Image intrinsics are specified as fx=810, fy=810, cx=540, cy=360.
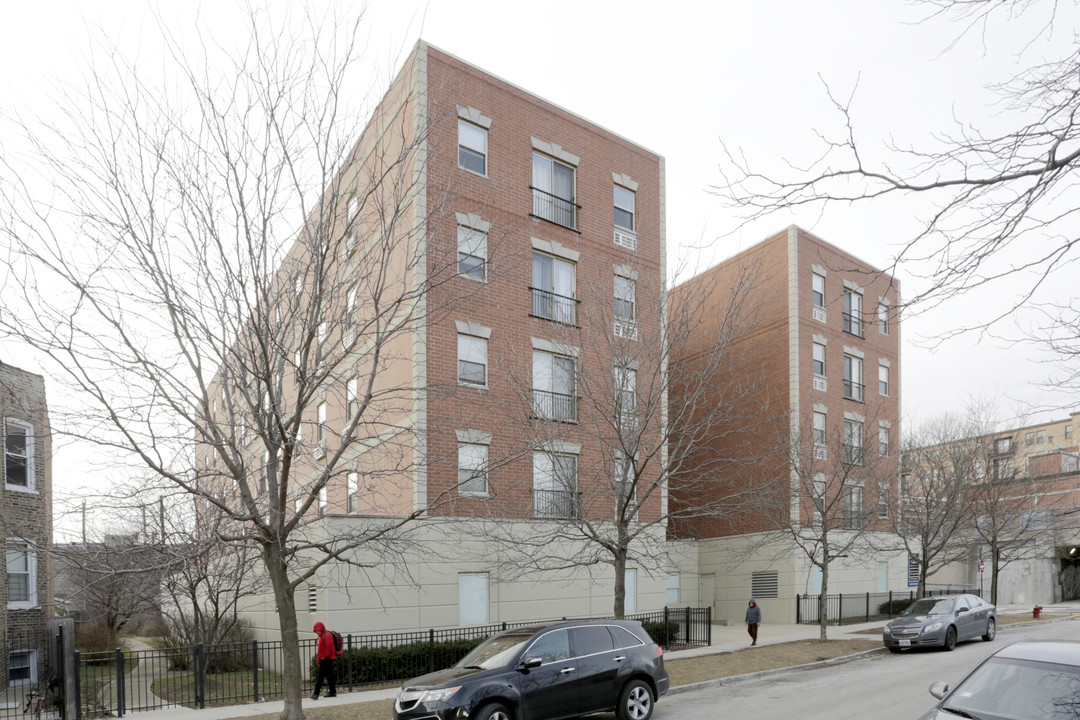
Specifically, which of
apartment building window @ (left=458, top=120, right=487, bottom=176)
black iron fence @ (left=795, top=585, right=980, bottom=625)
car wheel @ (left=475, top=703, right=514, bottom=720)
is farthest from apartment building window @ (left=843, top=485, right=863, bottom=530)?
car wheel @ (left=475, top=703, right=514, bottom=720)

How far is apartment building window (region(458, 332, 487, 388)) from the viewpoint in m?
22.9

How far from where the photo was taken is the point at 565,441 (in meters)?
23.0

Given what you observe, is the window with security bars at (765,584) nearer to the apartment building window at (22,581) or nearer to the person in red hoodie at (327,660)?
the person in red hoodie at (327,660)

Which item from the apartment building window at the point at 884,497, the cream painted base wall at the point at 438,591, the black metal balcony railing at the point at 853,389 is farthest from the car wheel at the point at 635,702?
the black metal balcony railing at the point at 853,389

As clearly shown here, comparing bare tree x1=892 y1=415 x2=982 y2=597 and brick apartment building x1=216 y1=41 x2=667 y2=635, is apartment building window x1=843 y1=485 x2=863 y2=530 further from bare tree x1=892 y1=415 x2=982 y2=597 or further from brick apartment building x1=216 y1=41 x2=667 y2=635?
brick apartment building x1=216 y1=41 x2=667 y2=635

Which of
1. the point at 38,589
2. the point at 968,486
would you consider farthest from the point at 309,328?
the point at 968,486

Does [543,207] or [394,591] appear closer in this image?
[394,591]

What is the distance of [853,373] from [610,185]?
17.4 meters

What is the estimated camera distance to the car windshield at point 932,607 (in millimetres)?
21547

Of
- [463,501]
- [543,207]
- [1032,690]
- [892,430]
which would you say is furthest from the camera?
[892,430]

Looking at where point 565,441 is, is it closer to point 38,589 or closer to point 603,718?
point 603,718

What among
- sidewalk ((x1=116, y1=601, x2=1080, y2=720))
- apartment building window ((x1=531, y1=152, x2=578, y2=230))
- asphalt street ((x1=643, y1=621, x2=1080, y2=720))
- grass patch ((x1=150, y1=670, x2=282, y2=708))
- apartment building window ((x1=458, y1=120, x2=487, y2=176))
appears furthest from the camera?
apartment building window ((x1=531, y1=152, x2=578, y2=230))

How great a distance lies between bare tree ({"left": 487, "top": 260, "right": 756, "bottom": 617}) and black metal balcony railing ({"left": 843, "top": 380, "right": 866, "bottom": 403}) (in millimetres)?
12171

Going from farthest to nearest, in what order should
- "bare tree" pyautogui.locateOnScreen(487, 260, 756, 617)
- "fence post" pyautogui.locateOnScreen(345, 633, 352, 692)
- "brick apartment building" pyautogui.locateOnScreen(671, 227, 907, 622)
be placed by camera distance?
1. "brick apartment building" pyautogui.locateOnScreen(671, 227, 907, 622)
2. "bare tree" pyautogui.locateOnScreen(487, 260, 756, 617)
3. "fence post" pyautogui.locateOnScreen(345, 633, 352, 692)
